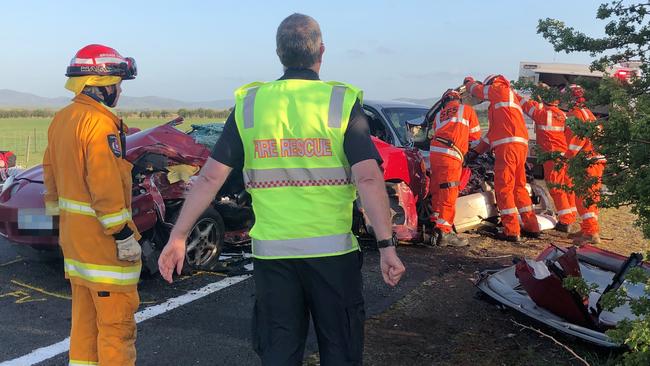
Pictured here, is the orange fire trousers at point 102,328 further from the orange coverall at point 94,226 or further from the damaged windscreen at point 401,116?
the damaged windscreen at point 401,116

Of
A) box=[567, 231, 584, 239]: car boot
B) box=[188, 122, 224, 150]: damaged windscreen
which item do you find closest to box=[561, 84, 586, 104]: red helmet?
box=[567, 231, 584, 239]: car boot

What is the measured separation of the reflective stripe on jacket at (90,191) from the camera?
2996 millimetres

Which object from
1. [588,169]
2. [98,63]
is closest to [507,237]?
[588,169]

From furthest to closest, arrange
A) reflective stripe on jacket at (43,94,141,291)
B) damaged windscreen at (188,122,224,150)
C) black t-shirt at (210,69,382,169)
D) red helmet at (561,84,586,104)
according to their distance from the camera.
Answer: damaged windscreen at (188,122,224,150) → red helmet at (561,84,586,104) → reflective stripe on jacket at (43,94,141,291) → black t-shirt at (210,69,382,169)

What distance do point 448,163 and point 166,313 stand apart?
3825mm

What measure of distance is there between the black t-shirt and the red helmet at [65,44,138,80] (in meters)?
1.11

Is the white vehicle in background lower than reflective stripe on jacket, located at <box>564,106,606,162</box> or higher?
higher

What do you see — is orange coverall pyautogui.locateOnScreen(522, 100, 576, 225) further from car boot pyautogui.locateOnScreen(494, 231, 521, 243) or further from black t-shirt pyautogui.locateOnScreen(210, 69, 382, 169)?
black t-shirt pyautogui.locateOnScreen(210, 69, 382, 169)

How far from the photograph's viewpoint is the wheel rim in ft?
18.4

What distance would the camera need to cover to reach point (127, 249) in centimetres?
311

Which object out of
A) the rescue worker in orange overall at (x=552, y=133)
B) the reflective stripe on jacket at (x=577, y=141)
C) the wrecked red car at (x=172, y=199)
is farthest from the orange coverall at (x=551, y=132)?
the wrecked red car at (x=172, y=199)

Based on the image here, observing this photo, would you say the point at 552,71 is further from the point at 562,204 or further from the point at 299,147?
the point at 299,147

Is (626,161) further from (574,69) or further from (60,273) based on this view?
(574,69)

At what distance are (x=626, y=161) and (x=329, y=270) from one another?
5.58 feet
